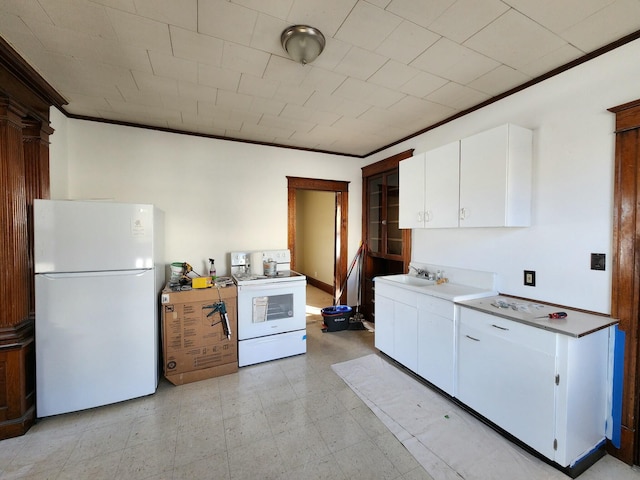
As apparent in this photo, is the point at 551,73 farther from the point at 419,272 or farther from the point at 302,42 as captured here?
the point at 419,272

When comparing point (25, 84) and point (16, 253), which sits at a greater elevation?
point (25, 84)

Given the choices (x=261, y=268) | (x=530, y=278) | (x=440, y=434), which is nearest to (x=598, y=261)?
(x=530, y=278)

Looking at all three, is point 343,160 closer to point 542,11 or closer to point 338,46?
point 338,46

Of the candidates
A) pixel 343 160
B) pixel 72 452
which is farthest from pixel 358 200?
pixel 72 452

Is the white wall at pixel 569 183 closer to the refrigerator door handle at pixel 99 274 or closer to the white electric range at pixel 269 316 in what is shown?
the white electric range at pixel 269 316

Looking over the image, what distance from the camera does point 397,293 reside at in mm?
2787

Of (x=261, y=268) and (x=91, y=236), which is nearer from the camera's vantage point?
(x=91, y=236)

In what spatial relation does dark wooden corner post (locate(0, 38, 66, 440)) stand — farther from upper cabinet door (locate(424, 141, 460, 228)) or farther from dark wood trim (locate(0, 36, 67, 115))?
upper cabinet door (locate(424, 141, 460, 228))

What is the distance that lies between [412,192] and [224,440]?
2767 millimetres

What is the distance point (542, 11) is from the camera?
1.49 meters

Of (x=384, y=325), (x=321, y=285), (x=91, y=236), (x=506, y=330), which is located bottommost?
(x=321, y=285)

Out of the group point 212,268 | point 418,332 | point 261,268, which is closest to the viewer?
point 418,332

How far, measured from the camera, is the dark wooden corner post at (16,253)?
1.90 m

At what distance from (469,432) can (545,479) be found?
1.44ft
